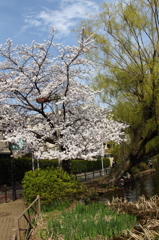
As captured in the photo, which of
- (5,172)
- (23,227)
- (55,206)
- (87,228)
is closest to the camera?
(87,228)

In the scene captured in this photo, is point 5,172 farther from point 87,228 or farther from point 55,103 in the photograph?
point 87,228

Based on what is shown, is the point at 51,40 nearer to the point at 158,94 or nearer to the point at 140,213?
the point at 158,94

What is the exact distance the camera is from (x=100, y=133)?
43.4 ft

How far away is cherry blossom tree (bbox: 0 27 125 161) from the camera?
13203 millimetres

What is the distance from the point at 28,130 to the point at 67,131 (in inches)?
82.0

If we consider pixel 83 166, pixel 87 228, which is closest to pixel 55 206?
pixel 87 228

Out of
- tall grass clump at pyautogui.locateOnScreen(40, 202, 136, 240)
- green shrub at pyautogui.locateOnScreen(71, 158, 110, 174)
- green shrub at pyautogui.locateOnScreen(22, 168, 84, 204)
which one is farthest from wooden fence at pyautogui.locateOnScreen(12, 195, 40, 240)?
green shrub at pyautogui.locateOnScreen(71, 158, 110, 174)

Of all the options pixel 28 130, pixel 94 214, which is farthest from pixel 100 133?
pixel 94 214

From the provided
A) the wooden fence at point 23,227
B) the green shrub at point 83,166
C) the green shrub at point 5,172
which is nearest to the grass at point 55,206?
the wooden fence at point 23,227

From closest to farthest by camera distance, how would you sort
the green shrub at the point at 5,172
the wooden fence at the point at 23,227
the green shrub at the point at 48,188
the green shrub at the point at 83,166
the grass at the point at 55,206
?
the wooden fence at the point at 23,227, the grass at the point at 55,206, the green shrub at the point at 48,188, the green shrub at the point at 5,172, the green shrub at the point at 83,166

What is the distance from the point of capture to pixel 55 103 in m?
14.4

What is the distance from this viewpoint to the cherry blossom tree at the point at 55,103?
43.3 feet

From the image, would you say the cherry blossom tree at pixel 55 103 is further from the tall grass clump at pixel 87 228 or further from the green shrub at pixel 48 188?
the tall grass clump at pixel 87 228

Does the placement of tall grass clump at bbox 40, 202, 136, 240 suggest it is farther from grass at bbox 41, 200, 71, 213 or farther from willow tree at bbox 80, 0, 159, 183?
willow tree at bbox 80, 0, 159, 183
